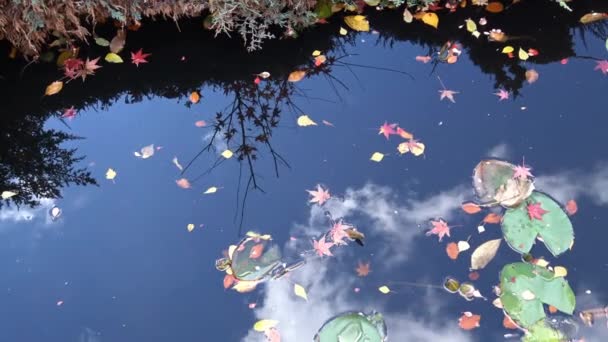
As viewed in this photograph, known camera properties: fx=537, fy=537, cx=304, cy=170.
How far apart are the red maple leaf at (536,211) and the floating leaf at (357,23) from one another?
1.77 m

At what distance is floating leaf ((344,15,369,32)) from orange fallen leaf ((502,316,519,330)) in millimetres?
2267

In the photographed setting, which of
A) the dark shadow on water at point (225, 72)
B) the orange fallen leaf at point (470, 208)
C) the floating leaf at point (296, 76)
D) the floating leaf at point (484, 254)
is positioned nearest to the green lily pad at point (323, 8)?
the dark shadow on water at point (225, 72)

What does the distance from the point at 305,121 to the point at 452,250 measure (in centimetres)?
125

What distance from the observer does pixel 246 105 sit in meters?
3.60

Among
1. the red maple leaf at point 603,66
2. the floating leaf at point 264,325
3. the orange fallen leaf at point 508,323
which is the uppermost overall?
the red maple leaf at point 603,66

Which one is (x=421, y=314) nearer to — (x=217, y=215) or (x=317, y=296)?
(x=317, y=296)

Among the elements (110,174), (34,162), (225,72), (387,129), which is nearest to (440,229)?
(387,129)

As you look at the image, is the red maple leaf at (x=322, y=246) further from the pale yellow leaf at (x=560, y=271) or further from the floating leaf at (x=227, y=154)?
the pale yellow leaf at (x=560, y=271)

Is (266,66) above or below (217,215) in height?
above

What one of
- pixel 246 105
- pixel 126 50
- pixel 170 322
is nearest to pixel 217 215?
pixel 170 322

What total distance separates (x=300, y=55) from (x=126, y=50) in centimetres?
125

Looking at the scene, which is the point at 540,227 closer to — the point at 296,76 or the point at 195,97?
the point at 296,76

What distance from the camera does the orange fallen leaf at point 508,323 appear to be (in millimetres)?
2534

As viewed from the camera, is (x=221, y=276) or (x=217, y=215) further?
(x=217, y=215)
